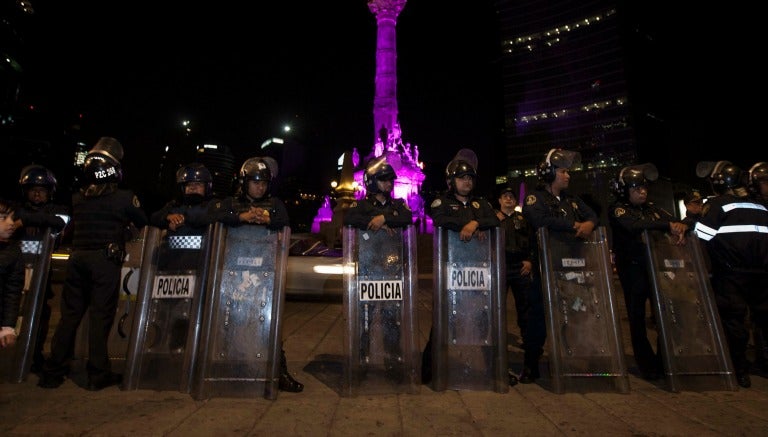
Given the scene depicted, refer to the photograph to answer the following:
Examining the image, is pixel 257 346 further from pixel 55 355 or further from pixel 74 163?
pixel 74 163

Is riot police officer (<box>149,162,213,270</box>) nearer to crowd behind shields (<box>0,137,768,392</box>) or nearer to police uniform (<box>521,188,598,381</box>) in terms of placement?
crowd behind shields (<box>0,137,768,392</box>)

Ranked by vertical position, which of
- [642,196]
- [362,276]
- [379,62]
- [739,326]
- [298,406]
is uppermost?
[379,62]

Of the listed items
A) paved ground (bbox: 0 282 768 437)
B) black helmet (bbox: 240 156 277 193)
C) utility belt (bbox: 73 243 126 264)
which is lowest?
paved ground (bbox: 0 282 768 437)

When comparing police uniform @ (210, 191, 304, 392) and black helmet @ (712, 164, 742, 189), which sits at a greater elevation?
black helmet @ (712, 164, 742, 189)

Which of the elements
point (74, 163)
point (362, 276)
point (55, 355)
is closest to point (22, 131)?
point (74, 163)

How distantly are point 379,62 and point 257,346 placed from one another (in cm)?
4502

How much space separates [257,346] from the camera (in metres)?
3.59

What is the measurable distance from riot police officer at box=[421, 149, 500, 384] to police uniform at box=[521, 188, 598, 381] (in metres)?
0.47

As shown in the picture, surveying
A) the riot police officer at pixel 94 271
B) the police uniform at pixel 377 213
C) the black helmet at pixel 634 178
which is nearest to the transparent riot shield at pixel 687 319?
the black helmet at pixel 634 178

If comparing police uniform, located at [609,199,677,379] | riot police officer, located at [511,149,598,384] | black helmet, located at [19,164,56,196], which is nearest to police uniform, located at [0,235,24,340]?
black helmet, located at [19,164,56,196]

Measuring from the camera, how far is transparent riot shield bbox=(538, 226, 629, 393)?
3689mm

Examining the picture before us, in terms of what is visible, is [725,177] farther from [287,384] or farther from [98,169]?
[98,169]

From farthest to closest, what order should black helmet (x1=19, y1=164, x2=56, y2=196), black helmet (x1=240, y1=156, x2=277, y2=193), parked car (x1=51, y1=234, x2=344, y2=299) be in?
parked car (x1=51, y1=234, x2=344, y2=299)
black helmet (x1=19, y1=164, x2=56, y2=196)
black helmet (x1=240, y1=156, x2=277, y2=193)

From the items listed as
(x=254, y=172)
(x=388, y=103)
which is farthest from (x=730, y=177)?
(x=388, y=103)
